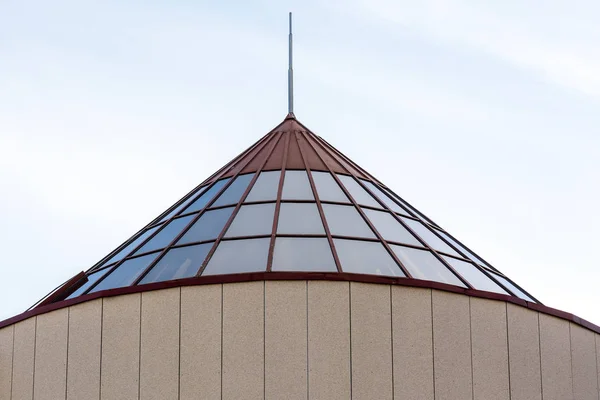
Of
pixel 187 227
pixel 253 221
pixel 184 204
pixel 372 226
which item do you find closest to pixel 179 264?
pixel 187 227

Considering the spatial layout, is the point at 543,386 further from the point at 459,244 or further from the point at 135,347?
the point at 135,347

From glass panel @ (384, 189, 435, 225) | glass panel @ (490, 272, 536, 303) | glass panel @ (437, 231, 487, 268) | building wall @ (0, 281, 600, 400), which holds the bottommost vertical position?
building wall @ (0, 281, 600, 400)

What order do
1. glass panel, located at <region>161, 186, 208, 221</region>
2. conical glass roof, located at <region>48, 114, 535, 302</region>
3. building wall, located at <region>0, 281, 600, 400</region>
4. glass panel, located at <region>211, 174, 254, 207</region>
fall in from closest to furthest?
building wall, located at <region>0, 281, 600, 400</region>
conical glass roof, located at <region>48, 114, 535, 302</region>
glass panel, located at <region>211, 174, 254, 207</region>
glass panel, located at <region>161, 186, 208, 221</region>

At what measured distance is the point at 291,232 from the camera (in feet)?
87.0

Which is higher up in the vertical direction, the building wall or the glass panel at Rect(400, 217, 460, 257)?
the glass panel at Rect(400, 217, 460, 257)

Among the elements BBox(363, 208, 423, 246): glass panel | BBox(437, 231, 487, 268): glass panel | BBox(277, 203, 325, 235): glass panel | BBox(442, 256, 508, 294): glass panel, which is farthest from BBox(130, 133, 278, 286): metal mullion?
BBox(442, 256, 508, 294): glass panel

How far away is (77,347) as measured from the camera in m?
23.8

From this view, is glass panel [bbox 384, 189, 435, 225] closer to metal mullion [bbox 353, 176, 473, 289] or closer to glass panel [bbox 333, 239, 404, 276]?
Result: metal mullion [bbox 353, 176, 473, 289]

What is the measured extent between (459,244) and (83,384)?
1153 centimetres

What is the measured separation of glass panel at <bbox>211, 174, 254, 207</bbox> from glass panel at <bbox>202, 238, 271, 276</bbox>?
2.37 meters

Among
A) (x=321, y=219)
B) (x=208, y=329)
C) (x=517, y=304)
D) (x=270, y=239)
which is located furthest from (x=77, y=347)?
(x=517, y=304)

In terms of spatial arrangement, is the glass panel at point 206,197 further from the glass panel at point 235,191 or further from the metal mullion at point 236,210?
the metal mullion at point 236,210

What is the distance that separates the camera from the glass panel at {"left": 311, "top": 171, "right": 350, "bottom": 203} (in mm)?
28609

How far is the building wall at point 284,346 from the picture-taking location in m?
22.5
